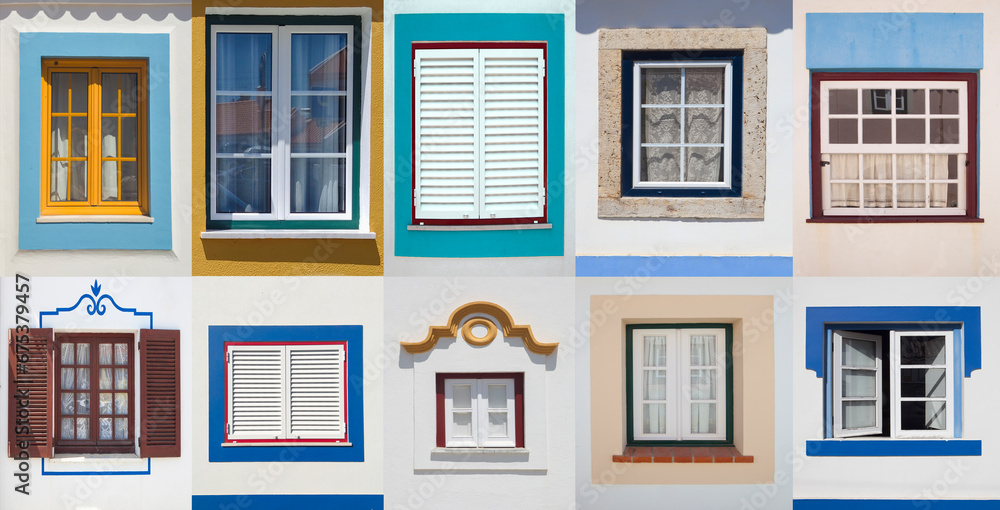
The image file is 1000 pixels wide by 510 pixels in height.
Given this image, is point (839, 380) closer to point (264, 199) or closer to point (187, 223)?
point (264, 199)

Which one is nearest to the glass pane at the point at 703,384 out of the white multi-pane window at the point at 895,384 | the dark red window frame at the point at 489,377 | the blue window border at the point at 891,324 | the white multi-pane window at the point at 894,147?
the blue window border at the point at 891,324

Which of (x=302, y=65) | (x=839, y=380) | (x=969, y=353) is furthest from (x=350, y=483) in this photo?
(x=969, y=353)

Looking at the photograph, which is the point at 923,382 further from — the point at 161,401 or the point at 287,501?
the point at 161,401

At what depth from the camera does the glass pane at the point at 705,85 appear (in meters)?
8.81

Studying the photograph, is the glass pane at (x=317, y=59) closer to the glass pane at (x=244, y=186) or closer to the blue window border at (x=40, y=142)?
the glass pane at (x=244, y=186)

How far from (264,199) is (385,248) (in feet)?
4.43

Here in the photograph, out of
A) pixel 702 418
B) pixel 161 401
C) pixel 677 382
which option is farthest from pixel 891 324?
pixel 161 401

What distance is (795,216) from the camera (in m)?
8.73

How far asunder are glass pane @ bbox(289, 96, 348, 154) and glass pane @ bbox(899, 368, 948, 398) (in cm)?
613

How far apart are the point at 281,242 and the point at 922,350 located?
6516 mm

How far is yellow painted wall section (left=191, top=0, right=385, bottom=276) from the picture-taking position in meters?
8.73

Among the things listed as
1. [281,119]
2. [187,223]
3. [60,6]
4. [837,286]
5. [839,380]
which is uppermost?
[60,6]

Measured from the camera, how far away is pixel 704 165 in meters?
8.89

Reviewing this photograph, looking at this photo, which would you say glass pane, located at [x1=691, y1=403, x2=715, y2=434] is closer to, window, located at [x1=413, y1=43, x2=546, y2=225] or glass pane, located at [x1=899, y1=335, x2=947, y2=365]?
glass pane, located at [x1=899, y1=335, x2=947, y2=365]
